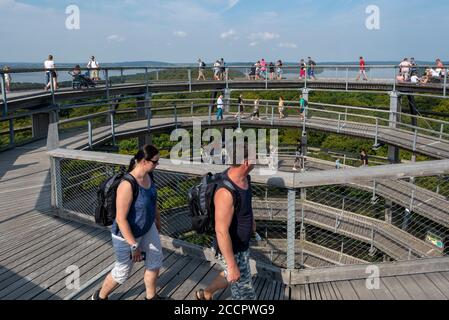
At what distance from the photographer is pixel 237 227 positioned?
3688 millimetres

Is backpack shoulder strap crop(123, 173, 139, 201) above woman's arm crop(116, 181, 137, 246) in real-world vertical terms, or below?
above

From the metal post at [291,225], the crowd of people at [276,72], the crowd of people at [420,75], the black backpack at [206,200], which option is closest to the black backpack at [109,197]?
the black backpack at [206,200]

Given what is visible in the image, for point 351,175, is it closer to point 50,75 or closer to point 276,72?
point 50,75

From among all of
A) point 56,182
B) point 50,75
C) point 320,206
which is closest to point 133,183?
point 56,182

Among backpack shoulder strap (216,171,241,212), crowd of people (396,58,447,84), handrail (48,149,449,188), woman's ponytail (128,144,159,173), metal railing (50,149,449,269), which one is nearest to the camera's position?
backpack shoulder strap (216,171,241,212)

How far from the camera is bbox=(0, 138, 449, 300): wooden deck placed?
14.2ft

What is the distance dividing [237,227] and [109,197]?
3.86 feet

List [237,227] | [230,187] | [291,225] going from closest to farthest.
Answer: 1. [230,187]
2. [237,227]
3. [291,225]

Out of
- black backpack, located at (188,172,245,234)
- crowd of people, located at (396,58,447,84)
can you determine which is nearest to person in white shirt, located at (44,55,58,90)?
black backpack, located at (188,172,245,234)

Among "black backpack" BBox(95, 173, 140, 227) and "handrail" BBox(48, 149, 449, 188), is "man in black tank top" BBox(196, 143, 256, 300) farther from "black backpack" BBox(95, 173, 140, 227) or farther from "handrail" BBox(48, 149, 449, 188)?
"black backpack" BBox(95, 173, 140, 227)
